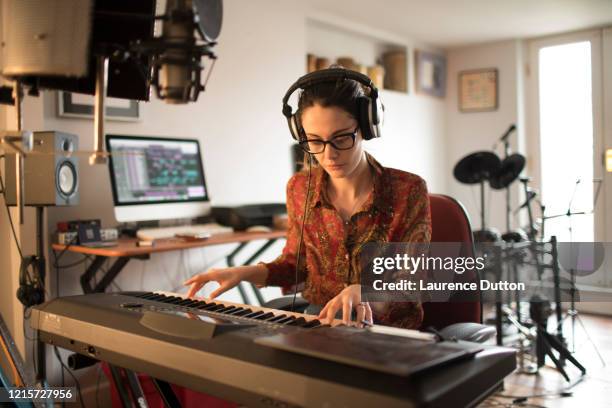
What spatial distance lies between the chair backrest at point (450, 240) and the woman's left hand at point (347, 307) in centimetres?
52

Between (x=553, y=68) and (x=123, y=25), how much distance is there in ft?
17.8

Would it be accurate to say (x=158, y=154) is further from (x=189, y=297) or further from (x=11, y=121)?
(x=189, y=297)

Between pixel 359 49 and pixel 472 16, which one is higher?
pixel 472 16

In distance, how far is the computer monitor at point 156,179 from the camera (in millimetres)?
2785

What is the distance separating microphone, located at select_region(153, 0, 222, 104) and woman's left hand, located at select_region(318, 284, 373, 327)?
51 cm

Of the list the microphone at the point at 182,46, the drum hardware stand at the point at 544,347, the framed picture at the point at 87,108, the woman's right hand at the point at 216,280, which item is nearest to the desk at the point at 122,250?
the framed picture at the point at 87,108

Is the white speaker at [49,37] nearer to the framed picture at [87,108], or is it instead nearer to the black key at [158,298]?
the black key at [158,298]

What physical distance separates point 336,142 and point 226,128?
237 centimetres

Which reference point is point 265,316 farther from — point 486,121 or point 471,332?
point 486,121

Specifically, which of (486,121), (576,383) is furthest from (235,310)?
(486,121)

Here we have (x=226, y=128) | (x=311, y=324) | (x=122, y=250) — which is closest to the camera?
(x=311, y=324)

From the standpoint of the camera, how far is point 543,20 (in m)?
5.06

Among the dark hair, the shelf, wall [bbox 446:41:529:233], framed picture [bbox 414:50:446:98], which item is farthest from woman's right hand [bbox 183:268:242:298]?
framed picture [bbox 414:50:446:98]

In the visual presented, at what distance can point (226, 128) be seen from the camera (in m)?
3.72
